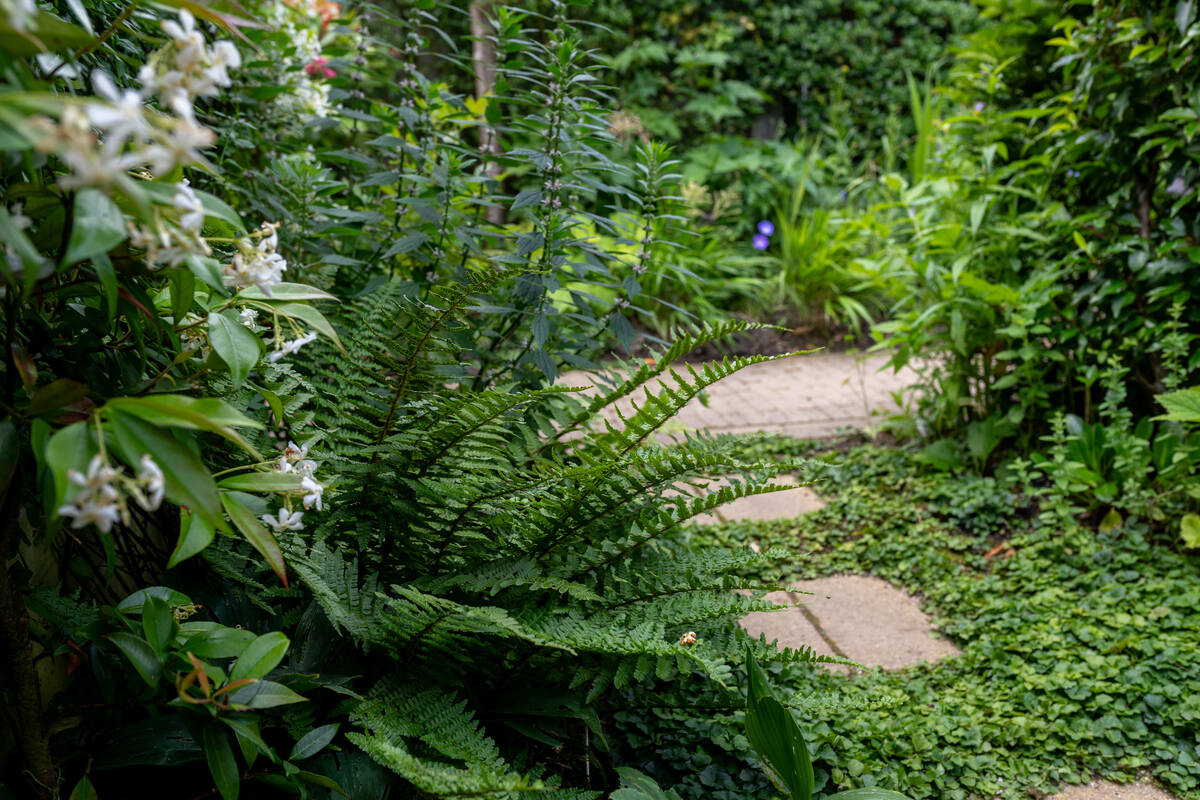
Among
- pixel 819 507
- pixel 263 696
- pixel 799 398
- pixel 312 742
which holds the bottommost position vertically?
pixel 819 507

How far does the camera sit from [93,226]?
64cm

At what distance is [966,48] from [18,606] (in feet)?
12.6

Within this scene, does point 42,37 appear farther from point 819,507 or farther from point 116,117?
point 819,507

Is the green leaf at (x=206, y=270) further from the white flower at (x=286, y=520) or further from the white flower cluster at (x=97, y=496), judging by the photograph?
the white flower at (x=286, y=520)

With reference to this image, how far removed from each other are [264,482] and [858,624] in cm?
176

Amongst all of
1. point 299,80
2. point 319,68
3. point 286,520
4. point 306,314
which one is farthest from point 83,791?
point 319,68

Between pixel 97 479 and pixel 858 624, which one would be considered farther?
pixel 858 624

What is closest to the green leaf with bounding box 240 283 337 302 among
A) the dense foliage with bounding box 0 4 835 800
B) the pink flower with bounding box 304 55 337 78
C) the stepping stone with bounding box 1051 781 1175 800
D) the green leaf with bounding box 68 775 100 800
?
the dense foliage with bounding box 0 4 835 800

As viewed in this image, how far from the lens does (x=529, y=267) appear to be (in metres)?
1.62

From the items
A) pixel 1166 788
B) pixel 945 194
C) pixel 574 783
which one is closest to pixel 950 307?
pixel 945 194

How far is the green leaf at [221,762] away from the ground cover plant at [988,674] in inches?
27.9

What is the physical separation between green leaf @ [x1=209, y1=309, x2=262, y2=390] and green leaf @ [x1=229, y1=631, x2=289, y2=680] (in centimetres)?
30

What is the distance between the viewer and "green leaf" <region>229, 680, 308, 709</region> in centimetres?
94

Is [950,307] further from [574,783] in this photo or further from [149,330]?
[149,330]
